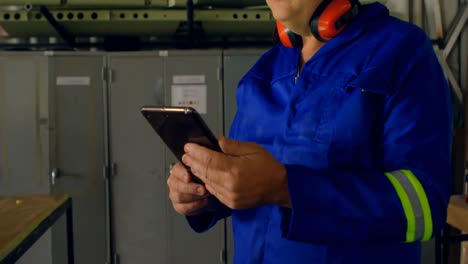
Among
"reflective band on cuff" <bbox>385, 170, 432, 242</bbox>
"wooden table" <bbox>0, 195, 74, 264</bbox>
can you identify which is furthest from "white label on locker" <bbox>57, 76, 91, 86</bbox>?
"reflective band on cuff" <bbox>385, 170, 432, 242</bbox>

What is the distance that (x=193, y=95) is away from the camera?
2543mm

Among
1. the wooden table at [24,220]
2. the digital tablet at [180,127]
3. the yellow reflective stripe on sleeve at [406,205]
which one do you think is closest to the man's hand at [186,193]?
the digital tablet at [180,127]

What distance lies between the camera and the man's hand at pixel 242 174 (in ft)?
1.91

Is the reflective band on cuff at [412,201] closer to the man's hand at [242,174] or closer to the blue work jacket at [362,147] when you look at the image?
the blue work jacket at [362,147]

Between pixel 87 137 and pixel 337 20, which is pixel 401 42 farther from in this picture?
pixel 87 137

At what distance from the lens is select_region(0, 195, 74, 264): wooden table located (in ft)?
4.13

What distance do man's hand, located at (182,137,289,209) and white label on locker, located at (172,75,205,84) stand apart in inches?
76.7

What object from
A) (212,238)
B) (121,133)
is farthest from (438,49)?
(121,133)

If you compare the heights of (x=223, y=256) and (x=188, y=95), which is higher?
(x=188, y=95)

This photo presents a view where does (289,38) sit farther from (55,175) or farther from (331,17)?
(55,175)

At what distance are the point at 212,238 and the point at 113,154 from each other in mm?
788

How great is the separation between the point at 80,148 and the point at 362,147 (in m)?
2.17

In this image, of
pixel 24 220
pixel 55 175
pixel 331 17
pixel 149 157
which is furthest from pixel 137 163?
pixel 331 17

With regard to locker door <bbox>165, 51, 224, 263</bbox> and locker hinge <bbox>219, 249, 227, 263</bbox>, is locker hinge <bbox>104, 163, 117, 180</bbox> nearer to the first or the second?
locker door <bbox>165, 51, 224, 263</bbox>
